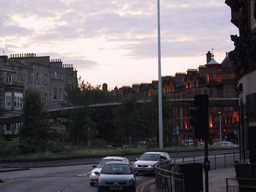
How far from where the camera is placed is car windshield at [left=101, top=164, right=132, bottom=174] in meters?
20.8

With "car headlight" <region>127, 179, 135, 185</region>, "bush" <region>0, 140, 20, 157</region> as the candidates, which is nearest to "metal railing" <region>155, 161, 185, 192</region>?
"car headlight" <region>127, 179, 135, 185</region>

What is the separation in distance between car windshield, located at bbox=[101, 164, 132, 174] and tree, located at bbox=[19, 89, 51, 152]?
26035 mm

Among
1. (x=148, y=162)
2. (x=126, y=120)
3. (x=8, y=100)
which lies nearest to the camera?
(x=148, y=162)

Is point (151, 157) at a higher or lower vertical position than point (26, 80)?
lower

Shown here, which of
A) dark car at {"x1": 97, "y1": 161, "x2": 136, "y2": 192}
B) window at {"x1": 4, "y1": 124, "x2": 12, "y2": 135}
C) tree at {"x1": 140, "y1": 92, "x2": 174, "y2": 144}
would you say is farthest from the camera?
window at {"x1": 4, "y1": 124, "x2": 12, "y2": 135}

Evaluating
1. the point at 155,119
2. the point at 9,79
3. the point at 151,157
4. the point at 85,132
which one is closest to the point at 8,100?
the point at 9,79

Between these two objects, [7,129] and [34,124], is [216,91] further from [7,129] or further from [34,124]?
[34,124]

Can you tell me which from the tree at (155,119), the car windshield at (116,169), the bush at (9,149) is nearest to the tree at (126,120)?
the tree at (155,119)

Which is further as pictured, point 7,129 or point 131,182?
point 7,129

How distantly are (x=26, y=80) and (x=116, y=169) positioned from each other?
56.4 meters

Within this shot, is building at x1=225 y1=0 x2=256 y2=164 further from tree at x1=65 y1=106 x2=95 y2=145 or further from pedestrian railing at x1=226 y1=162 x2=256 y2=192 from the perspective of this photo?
tree at x1=65 y1=106 x2=95 y2=145

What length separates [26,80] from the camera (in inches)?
2940

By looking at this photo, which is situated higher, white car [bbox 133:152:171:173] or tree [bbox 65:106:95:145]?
tree [bbox 65:106:95:145]

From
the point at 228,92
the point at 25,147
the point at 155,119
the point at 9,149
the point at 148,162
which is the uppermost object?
the point at 228,92
